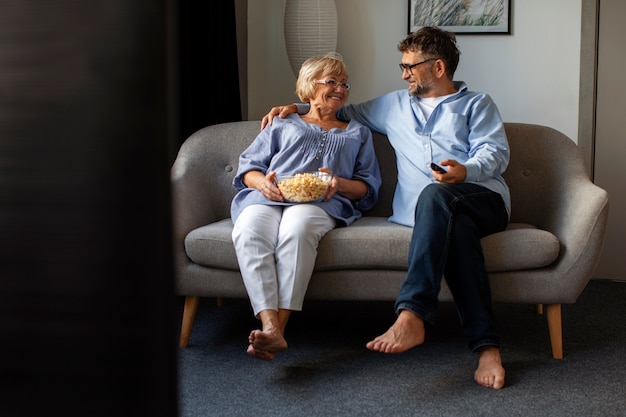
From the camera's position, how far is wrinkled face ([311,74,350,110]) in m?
3.03

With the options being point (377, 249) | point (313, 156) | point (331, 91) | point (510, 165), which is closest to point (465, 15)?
point (510, 165)

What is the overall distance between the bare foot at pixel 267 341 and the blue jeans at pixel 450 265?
37 cm

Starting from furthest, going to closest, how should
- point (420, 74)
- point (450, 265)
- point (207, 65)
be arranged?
point (207, 65), point (420, 74), point (450, 265)

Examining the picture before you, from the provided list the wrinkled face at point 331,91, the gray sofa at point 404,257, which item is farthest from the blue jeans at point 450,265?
the wrinkled face at point 331,91

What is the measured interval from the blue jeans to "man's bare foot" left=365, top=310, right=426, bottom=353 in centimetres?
3

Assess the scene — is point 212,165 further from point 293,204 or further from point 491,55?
point 491,55

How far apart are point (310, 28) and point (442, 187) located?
183 cm

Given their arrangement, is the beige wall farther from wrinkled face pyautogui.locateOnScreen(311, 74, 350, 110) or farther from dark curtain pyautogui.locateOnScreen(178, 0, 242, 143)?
wrinkled face pyautogui.locateOnScreen(311, 74, 350, 110)

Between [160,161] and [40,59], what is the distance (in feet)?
0.12

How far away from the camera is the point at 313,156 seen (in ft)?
9.61

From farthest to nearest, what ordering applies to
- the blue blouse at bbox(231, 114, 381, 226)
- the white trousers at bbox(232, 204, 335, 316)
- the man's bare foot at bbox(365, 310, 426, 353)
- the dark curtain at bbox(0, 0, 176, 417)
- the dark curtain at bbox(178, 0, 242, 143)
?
the dark curtain at bbox(178, 0, 242, 143) → the blue blouse at bbox(231, 114, 381, 226) → the white trousers at bbox(232, 204, 335, 316) → the man's bare foot at bbox(365, 310, 426, 353) → the dark curtain at bbox(0, 0, 176, 417)

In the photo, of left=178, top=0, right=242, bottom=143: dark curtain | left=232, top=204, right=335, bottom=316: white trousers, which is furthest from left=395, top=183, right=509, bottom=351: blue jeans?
left=178, top=0, right=242, bottom=143: dark curtain

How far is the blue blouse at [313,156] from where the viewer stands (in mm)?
2904

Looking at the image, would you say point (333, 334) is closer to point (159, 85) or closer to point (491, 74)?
point (491, 74)
